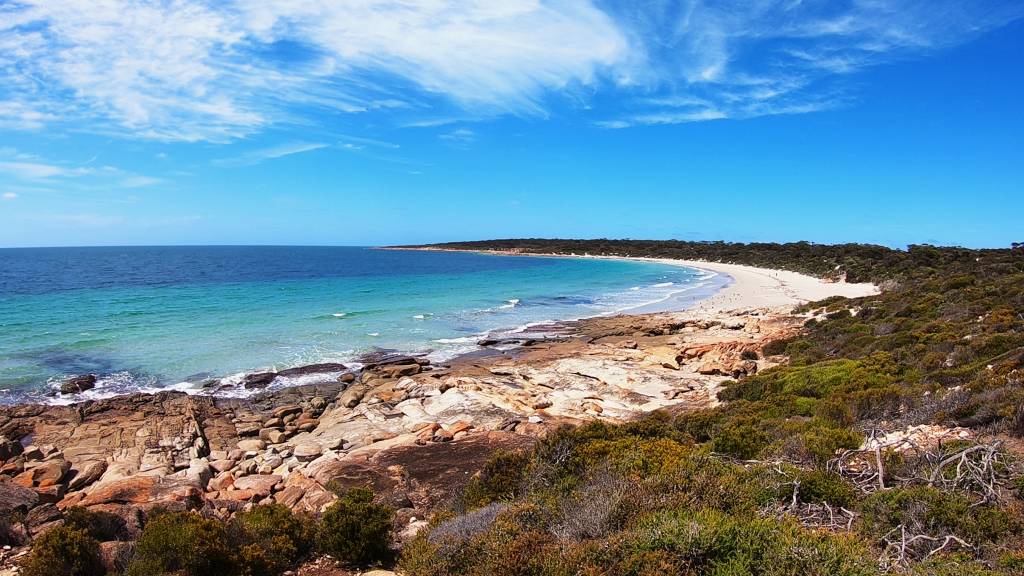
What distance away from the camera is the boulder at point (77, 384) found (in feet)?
53.8

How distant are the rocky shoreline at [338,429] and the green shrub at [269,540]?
1.37 m

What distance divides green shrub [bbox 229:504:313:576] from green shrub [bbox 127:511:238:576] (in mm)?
196

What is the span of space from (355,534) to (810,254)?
79998 mm

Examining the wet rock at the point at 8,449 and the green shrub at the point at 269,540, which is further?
the wet rock at the point at 8,449

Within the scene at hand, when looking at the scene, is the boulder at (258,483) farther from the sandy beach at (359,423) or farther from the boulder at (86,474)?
the boulder at (86,474)

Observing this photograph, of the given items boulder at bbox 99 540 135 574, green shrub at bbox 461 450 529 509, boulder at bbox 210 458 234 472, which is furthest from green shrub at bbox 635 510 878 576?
boulder at bbox 210 458 234 472

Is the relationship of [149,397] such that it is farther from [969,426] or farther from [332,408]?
[969,426]

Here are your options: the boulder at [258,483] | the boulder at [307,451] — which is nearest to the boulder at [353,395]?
the boulder at [307,451]

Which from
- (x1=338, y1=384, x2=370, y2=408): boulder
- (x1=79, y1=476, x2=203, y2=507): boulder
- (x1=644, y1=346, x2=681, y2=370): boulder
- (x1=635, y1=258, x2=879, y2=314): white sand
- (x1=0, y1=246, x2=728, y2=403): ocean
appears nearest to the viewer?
(x1=79, y1=476, x2=203, y2=507): boulder

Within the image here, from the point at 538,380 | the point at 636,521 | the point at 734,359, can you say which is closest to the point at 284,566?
the point at 636,521

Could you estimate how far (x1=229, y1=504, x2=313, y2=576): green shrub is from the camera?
5.78 metres

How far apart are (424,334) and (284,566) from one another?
20509mm

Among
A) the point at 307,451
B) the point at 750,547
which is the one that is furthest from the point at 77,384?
the point at 750,547

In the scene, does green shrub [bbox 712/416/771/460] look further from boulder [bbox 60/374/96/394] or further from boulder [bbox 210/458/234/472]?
boulder [bbox 60/374/96/394]
